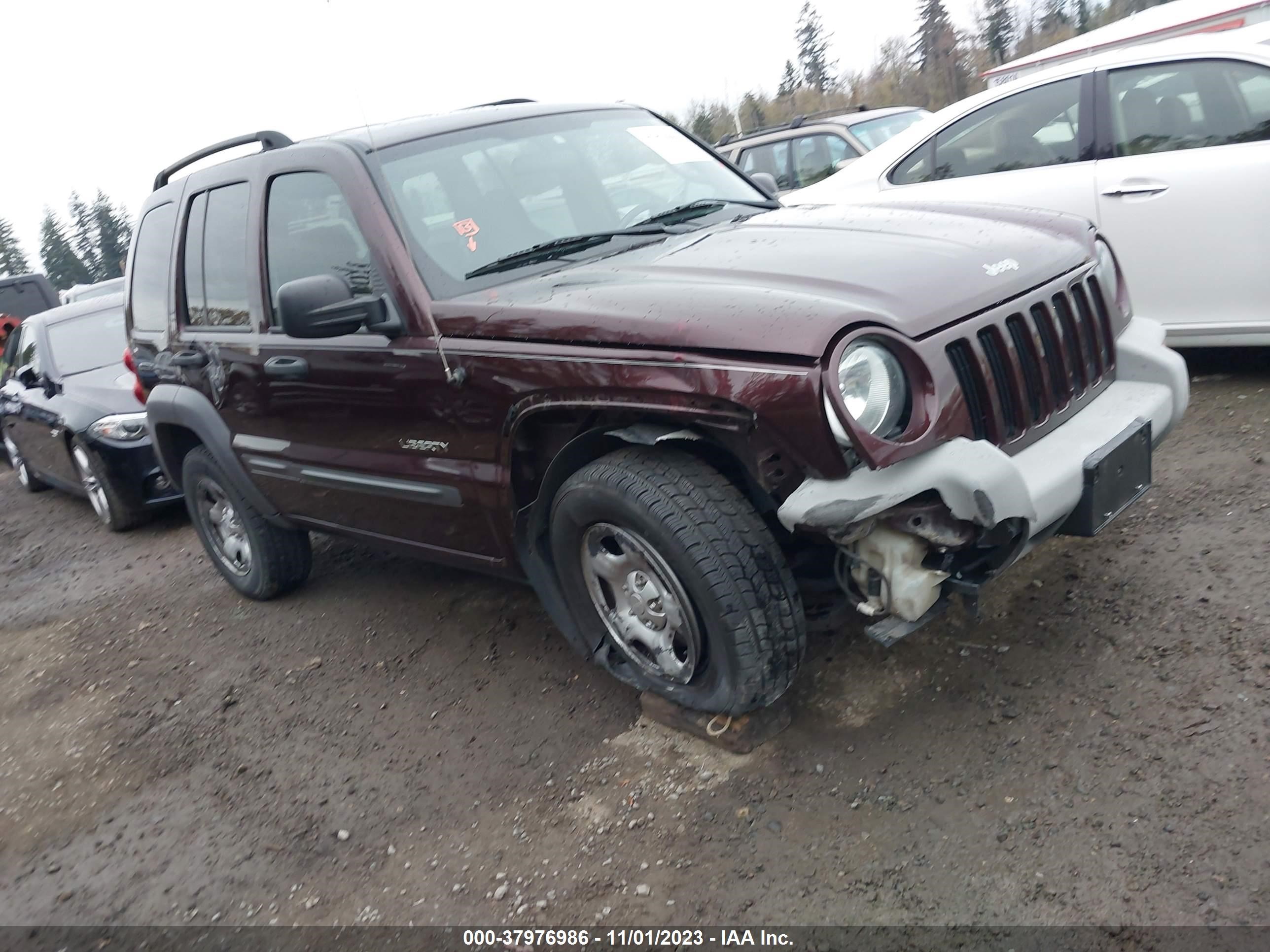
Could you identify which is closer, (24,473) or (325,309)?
(325,309)

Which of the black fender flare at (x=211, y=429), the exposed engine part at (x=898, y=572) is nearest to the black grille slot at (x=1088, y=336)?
the exposed engine part at (x=898, y=572)

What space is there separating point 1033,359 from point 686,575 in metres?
1.13

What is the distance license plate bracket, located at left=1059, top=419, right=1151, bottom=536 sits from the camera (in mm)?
2805

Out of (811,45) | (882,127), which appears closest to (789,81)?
(811,45)

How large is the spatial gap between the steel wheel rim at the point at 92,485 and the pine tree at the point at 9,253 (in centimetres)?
6892

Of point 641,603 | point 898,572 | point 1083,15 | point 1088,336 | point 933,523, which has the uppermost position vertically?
point 1083,15

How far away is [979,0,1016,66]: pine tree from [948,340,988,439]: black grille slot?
4253 cm

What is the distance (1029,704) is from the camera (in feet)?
10.1

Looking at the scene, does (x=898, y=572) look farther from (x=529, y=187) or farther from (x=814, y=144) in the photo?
(x=814, y=144)

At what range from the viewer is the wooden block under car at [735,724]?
3174mm

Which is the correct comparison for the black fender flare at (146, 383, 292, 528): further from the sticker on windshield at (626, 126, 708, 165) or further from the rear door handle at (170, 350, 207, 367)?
the sticker on windshield at (626, 126, 708, 165)

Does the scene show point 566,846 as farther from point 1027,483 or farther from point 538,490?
point 1027,483

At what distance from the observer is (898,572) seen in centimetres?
268

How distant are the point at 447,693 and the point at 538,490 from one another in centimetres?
103
